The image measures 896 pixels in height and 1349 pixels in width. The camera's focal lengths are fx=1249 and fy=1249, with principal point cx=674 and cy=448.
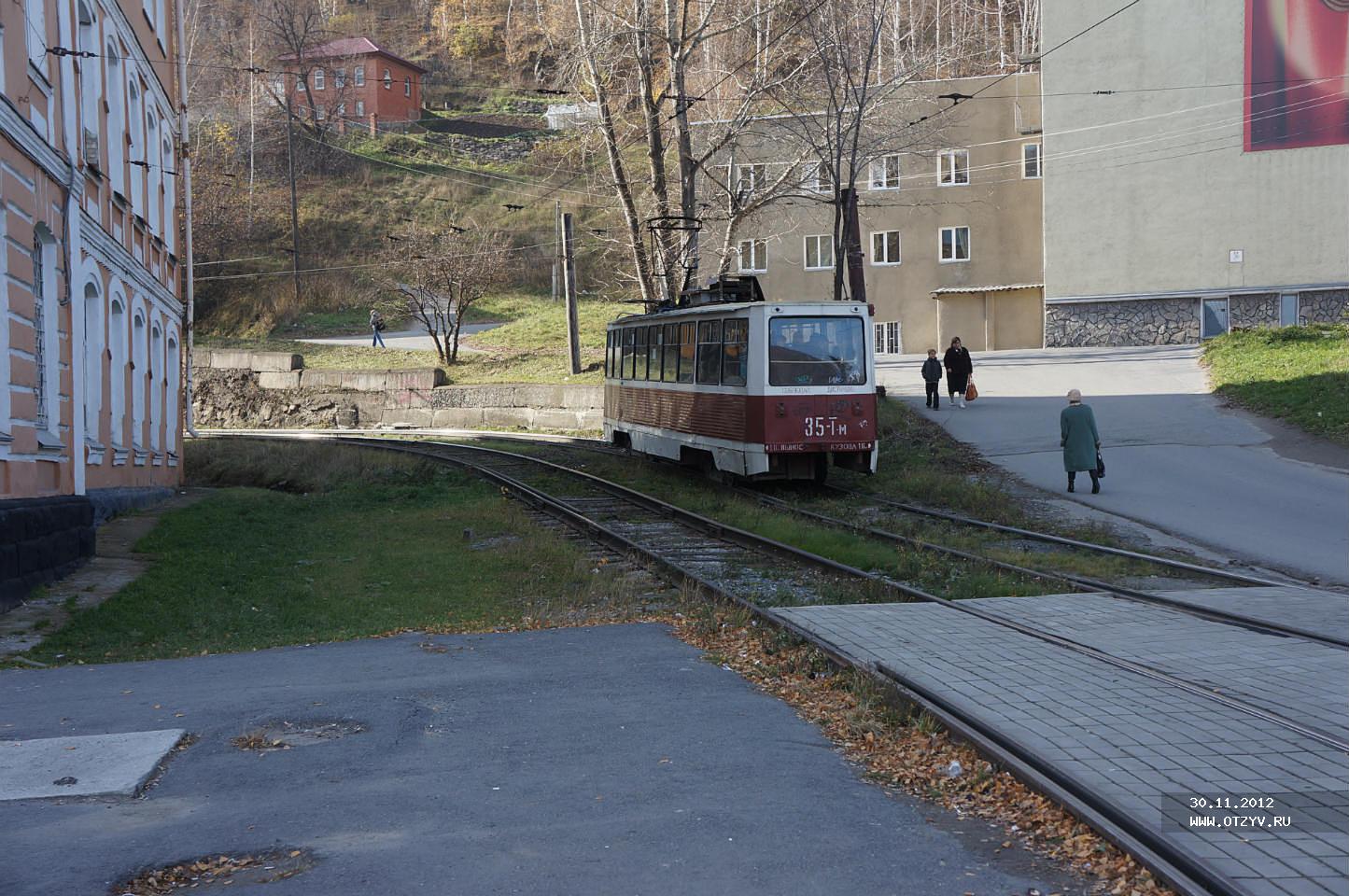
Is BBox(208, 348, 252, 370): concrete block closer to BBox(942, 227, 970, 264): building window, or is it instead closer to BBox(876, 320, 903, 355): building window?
BBox(876, 320, 903, 355): building window

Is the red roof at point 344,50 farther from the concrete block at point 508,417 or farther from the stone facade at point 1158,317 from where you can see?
the stone facade at point 1158,317

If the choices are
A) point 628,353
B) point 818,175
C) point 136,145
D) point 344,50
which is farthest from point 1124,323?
point 344,50

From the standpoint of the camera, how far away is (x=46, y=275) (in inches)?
556

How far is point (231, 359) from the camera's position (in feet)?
155

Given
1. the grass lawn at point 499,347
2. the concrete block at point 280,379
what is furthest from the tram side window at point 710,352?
the concrete block at point 280,379

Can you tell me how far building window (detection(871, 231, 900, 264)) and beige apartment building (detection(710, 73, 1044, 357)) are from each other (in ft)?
0.12

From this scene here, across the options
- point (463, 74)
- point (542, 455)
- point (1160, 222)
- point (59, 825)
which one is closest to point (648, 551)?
point (59, 825)

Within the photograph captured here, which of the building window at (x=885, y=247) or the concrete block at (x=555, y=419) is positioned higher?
the building window at (x=885, y=247)

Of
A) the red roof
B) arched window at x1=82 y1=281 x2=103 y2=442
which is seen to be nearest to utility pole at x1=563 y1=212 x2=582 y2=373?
arched window at x1=82 y1=281 x2=103 y2=442

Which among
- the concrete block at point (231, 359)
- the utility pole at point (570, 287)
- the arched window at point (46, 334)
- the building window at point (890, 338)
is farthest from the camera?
the building window at point (890, 338)

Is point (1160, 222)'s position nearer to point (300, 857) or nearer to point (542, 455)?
Result: point (542, 455)

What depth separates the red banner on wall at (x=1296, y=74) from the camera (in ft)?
132

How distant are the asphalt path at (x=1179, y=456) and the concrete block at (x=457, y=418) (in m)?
13.2

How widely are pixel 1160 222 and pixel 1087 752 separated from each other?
134ft
